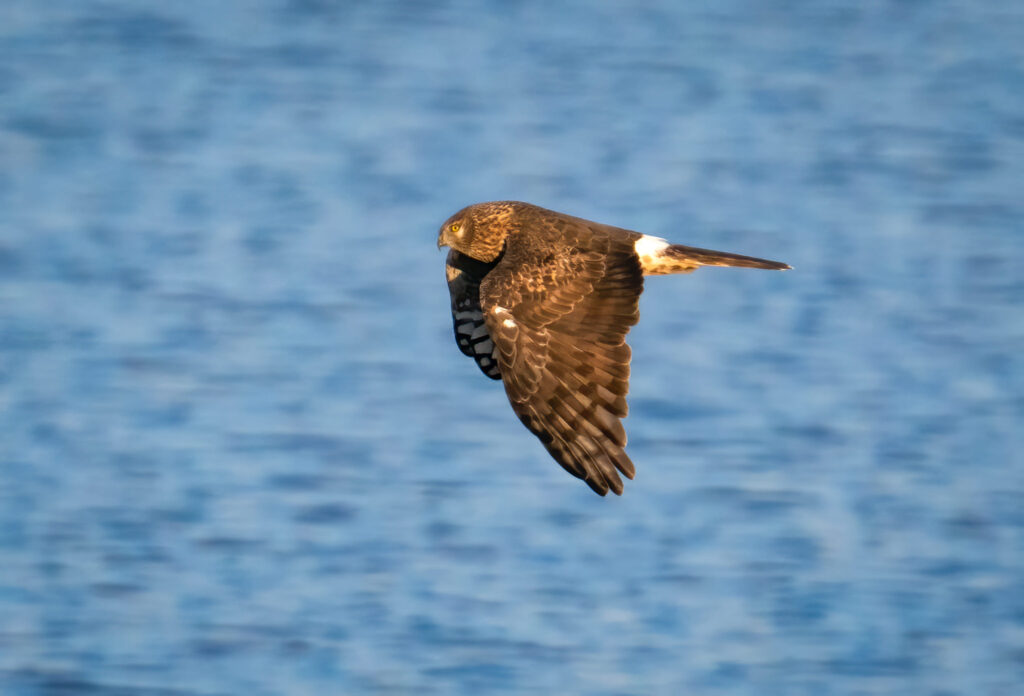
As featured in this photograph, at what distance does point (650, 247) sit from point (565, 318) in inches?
23.2

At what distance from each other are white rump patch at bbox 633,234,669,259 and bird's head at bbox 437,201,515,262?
0.57m

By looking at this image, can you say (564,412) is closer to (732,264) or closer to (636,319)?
(636,319)

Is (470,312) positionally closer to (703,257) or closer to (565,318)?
(565,318)

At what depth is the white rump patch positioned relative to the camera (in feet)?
21.8

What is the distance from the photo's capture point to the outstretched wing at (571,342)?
6039mm

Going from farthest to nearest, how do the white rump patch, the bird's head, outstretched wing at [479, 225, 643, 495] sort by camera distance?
the bird's head, the white rump patch, outstretched wing at [479, 225, 643, 495]

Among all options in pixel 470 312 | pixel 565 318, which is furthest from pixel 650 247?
pixel 470 312

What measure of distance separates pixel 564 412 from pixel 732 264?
3.52 ft

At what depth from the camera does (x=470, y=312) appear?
22.9 ft

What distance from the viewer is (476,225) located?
6.99 metres

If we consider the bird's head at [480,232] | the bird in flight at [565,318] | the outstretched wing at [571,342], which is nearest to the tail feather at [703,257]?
the bird in flight at [565,318]

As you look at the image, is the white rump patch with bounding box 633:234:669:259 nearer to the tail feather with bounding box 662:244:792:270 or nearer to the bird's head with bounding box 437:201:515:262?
the tail feather with bounding box 662:244:792:270

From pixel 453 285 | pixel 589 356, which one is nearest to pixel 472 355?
pixel 453 285

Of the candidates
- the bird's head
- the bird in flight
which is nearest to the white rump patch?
the bird in flight
